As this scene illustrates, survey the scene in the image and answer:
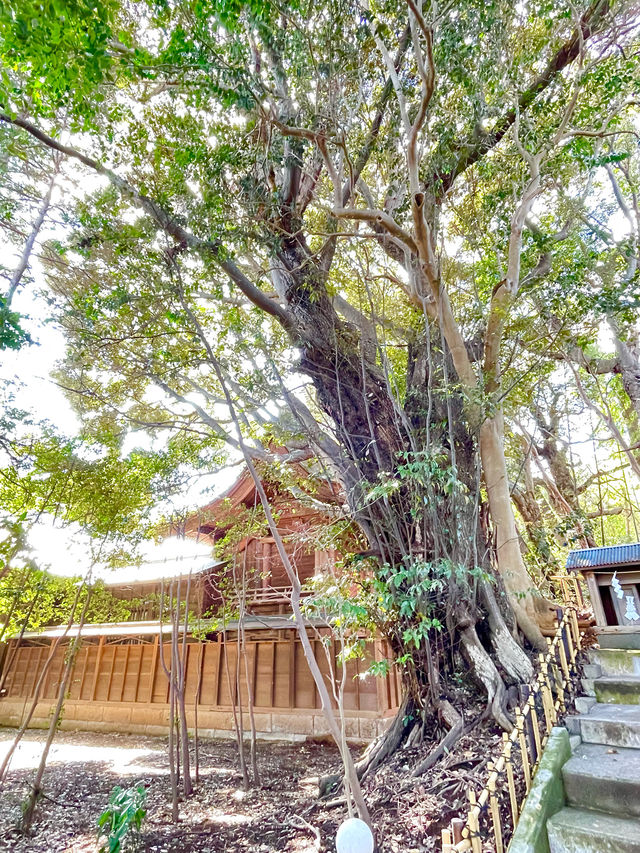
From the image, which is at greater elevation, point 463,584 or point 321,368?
point 321,368

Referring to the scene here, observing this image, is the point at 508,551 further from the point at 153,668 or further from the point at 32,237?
the point at 153,668

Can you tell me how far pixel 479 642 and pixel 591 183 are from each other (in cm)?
691

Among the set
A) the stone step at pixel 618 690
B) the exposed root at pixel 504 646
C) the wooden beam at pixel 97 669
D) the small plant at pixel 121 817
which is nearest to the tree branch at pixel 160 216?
the exposed root at pixel 504 646

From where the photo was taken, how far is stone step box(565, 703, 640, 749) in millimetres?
2928

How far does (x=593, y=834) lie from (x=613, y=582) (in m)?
2.59

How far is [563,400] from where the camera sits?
8.38 metres

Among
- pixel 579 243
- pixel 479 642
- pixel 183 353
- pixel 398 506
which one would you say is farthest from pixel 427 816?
pixel 579 243

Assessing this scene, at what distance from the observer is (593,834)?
88.7 inches

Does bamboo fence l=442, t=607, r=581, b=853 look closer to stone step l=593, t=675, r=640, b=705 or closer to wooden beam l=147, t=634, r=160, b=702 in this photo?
stone step l=593, t=675, r=640, b=705

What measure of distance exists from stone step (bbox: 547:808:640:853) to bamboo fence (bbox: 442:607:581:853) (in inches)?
7.6

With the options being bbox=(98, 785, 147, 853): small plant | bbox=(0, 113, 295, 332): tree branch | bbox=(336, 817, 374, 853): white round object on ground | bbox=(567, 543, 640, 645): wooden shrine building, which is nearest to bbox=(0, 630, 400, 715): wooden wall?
bbox=(98, 785, 147, 853): small plant

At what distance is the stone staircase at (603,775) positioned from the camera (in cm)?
228

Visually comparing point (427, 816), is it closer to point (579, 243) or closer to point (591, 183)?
point (579, 243)

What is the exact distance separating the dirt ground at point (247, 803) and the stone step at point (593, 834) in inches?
31.0
